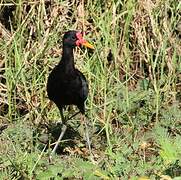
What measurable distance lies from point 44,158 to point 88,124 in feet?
2.72

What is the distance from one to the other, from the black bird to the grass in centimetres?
28

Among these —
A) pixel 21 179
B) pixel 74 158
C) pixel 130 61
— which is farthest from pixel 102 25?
pixel 21 179

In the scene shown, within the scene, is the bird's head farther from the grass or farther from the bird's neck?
the grass

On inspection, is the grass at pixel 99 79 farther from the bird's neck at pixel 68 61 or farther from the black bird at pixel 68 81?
the bird's neck at pixel 68 61

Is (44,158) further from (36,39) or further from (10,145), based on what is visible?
(36,39)

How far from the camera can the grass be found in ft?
16.7

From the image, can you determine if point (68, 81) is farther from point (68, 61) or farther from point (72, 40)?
point (72, 40)

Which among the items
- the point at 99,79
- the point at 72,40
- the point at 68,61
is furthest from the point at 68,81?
the point at 99,79

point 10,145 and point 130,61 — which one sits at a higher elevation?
point 130,61

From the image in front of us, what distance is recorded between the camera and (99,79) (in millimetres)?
5660

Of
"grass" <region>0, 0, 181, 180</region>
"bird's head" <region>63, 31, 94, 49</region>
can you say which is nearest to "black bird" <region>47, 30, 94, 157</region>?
"bird's head" <region>63, 31, 94, 49</region>

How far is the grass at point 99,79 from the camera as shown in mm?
5102

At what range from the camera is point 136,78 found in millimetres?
6551

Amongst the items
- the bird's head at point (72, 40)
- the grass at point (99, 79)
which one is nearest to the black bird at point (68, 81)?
the bird's head at point (72, 40)
